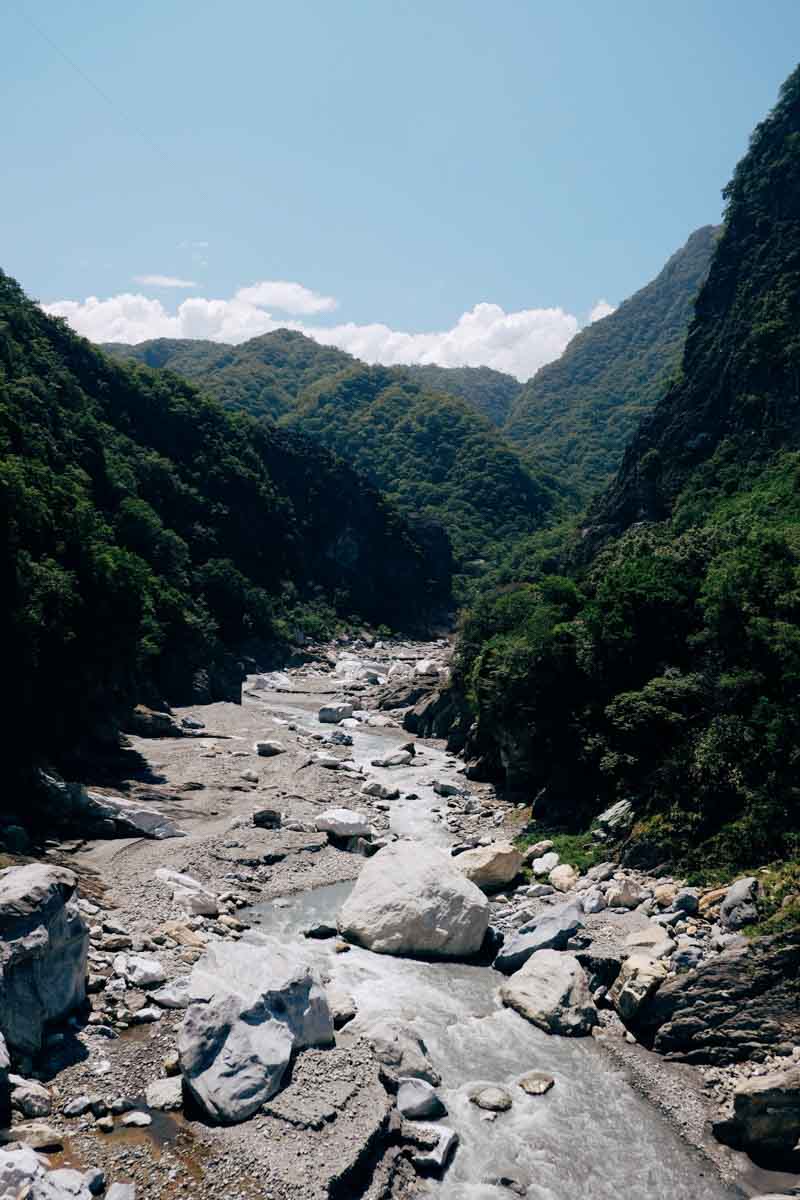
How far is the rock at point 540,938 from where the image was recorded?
19.5 metres

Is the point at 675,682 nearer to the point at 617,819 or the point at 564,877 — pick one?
the point at 617,819

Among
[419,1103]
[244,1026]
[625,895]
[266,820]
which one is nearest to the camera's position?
[419,1103]

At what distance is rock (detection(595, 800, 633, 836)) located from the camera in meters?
25.3

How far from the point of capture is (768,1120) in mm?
13391

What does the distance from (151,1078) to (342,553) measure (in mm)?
102677

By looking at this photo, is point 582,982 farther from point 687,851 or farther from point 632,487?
point 632,487

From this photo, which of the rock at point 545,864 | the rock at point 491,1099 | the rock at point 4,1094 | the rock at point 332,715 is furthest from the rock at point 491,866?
the rock at point 332,715

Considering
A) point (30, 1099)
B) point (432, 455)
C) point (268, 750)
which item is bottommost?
point (268, 750)

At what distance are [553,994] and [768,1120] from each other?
4.88 m

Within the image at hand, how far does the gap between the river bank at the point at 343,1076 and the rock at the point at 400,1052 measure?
9.6 inches

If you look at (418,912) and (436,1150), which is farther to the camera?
(418,912)

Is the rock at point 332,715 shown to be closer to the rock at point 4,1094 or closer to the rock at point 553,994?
the rock at point 553,994

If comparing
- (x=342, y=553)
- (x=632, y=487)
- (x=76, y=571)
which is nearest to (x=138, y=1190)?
(x=76, y=571)

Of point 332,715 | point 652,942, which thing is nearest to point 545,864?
point 652,942
